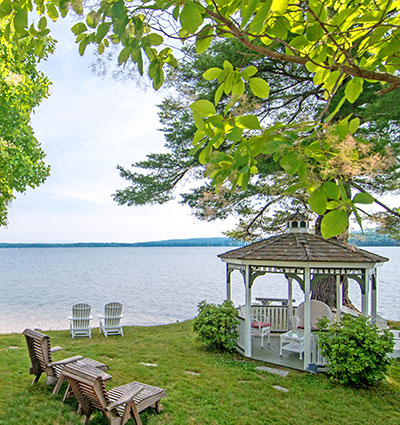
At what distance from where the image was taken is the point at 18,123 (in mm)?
7324

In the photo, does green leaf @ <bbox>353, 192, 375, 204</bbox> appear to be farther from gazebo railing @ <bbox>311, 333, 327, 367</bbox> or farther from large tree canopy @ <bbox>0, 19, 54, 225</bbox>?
gazebo railing @ <bbox>311, 333, 327, 367</bbox>


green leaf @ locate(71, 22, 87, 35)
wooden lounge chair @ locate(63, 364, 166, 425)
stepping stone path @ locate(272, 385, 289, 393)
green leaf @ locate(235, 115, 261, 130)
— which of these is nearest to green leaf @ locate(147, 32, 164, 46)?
green leaf @ locate(71, 22, 87, 35)

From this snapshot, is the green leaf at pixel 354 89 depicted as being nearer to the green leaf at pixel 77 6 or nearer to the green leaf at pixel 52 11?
the green leaf at pixel 77 6

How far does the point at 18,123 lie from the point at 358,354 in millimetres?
8362

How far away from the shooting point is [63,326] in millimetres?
17469

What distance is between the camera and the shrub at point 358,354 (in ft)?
22.4

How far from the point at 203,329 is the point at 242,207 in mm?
5686

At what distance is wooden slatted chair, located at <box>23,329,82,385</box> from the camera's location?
5.78 metres

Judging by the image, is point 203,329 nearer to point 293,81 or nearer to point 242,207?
point 242,207

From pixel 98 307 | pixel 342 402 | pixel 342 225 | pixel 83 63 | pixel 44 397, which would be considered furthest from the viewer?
pixel 98 307

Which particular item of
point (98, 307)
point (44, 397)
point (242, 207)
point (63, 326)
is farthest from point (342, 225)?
point (98, 307)

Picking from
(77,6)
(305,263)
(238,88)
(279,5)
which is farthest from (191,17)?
(305,263)

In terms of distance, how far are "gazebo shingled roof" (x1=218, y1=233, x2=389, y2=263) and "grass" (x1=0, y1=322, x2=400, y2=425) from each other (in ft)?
8.38

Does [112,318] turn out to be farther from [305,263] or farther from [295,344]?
[305,263]
